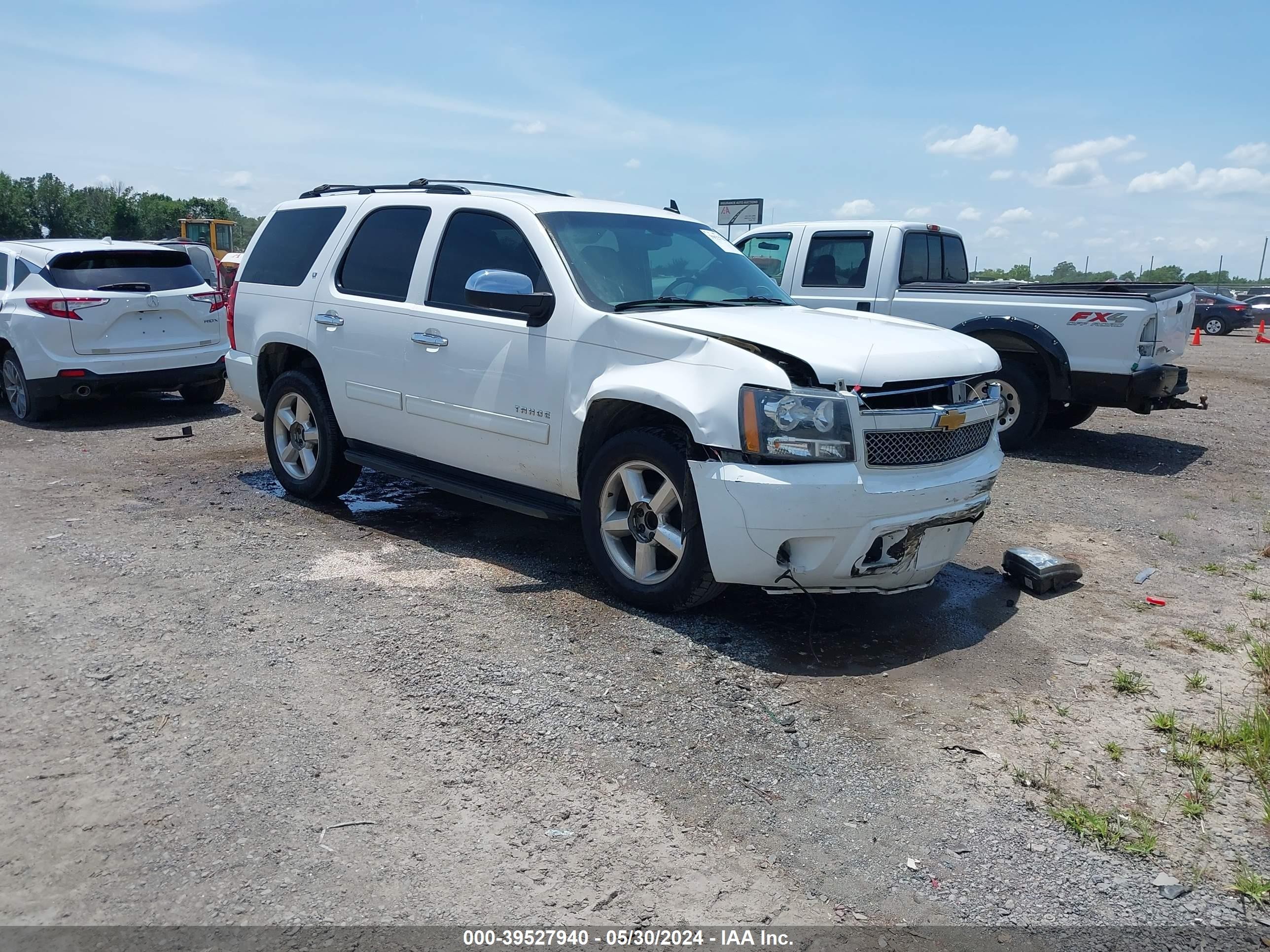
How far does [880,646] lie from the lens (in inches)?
183

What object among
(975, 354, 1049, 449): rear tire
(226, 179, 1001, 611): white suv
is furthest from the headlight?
(975, 354, 1049, 449): rear tire

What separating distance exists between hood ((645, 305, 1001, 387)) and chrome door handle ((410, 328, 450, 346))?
4.23ft

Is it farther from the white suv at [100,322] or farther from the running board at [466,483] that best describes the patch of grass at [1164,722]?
the white suv at [100,322]

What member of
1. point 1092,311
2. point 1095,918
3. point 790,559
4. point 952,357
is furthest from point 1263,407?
point 1095,918

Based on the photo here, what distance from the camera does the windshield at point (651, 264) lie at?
207 inches

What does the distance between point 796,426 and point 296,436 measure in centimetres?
405

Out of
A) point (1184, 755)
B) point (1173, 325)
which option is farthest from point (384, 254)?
point (1173, 325)

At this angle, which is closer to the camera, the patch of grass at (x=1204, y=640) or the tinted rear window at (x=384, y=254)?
the patch of grass at (x=1204, y=640)

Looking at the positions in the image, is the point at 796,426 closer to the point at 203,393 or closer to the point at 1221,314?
the point at 203,393

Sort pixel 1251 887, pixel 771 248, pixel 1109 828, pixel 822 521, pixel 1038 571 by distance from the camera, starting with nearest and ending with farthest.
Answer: pixel 1251 887, pixel 1109 828, pixel 822 521, pixel 1038 571, pixel 771 248

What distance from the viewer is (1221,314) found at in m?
30.0

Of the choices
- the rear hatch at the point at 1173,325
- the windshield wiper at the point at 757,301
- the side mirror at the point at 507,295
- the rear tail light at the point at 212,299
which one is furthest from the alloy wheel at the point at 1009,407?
the rear tail light at the point at 212,299

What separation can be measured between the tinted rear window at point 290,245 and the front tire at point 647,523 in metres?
2.91

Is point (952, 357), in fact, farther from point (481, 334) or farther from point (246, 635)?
point (246, 635)
